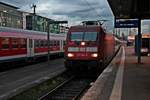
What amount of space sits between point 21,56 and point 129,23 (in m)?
9.22

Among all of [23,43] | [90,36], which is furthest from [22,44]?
[90,36]

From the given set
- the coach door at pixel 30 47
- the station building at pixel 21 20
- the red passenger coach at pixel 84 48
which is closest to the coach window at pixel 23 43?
the coach door at pixel 30 47

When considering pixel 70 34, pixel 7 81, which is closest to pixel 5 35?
pixel 70 34

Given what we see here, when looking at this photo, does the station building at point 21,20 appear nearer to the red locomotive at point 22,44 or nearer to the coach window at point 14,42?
the red locomotive at point 22,44

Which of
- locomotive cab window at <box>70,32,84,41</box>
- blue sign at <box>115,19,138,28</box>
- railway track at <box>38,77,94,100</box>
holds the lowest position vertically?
railway track at <box>38,77,94,100</box>

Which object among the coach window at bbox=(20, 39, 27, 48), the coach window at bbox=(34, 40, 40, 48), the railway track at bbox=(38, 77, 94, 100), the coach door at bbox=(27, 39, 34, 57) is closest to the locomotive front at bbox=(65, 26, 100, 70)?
the railway track at bbox=(38, 77, 94, 100)

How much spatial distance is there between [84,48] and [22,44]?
7702 millimetres

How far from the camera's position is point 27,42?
27281 mm

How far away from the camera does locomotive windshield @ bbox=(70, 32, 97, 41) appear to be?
66.1 ft

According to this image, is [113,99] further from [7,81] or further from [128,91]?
[7,81]

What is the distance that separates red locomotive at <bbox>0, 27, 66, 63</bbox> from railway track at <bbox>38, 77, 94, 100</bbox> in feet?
16.5

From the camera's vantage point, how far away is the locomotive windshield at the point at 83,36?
20.2m

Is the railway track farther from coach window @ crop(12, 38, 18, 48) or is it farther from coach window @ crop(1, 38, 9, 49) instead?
coach window @ crop(12, 38, 18, 48)

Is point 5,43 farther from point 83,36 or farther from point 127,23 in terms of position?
point 127,23
